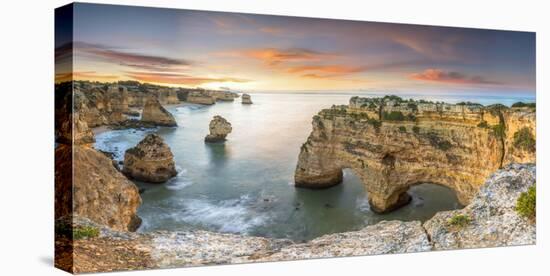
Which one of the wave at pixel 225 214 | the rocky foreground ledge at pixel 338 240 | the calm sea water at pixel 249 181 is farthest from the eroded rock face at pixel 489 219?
the wave at pixel 225 214

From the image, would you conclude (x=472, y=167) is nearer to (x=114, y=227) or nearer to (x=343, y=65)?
(x=343, y=65)

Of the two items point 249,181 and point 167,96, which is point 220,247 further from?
point 167,96

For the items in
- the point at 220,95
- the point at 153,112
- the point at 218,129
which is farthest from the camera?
the point at 218,129

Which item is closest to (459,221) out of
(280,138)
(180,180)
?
(280,138)

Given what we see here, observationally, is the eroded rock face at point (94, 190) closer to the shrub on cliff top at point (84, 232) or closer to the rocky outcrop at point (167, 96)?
the shrub on cliff top at point (84, 232)

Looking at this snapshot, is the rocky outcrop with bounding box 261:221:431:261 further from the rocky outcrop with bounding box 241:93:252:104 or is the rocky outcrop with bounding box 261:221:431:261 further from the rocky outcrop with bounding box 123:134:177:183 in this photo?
the rocky outcrop with bounding box 241:93:252:104

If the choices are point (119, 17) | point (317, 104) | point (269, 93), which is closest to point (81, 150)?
point (119, 17)
